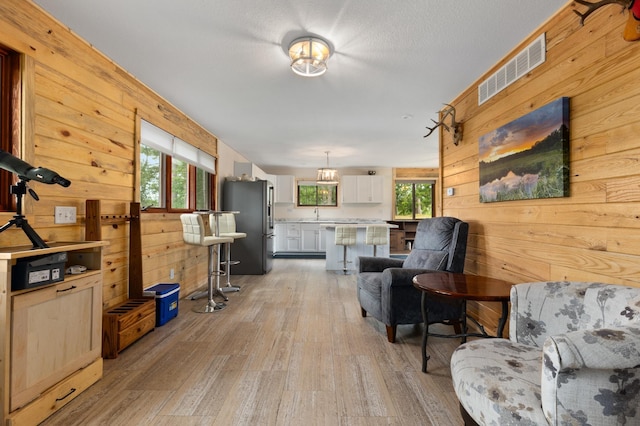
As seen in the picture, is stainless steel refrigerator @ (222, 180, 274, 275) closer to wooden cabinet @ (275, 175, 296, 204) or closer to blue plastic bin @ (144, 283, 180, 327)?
blue plastic bin @ (144, 283, 180, 327)

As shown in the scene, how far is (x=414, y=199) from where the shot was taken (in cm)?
845

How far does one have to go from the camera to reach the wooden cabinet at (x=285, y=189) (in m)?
7.98

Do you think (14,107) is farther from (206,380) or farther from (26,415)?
(206,380)

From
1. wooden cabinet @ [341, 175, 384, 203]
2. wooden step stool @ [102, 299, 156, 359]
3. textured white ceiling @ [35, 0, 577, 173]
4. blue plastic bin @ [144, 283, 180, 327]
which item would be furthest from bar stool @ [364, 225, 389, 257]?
wooden step stool @ [102, 299, 156, 359]

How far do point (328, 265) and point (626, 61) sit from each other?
4.77 metres

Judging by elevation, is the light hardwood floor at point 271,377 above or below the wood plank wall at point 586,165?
below

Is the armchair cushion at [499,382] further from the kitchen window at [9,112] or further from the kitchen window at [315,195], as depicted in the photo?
the kitchen window at [315,195]

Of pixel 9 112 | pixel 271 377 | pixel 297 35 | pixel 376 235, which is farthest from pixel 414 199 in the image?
pixel 9 112

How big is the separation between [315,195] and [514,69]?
20.7 feet

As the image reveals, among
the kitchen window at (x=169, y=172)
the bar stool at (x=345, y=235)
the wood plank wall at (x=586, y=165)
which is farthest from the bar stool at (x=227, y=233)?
the wood plank wall at (x=586, y=165)

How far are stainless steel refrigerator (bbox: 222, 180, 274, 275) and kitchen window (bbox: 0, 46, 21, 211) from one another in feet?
11.5

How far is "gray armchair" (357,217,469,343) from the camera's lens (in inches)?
98.8

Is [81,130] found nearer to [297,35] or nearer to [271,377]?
[297,35]

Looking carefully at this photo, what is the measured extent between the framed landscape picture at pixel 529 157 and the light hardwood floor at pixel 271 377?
1.39 m
